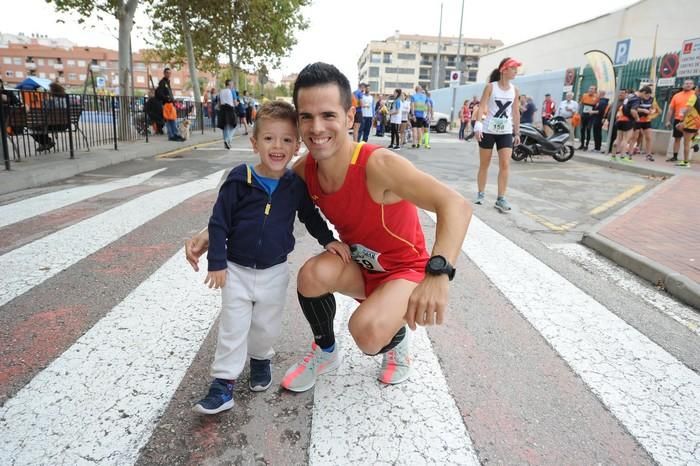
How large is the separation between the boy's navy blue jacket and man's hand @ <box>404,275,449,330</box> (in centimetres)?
73

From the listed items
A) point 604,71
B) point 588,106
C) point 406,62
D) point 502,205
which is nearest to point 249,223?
point 502,205

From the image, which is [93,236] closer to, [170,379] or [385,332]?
[170,379]

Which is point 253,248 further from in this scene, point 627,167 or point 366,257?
point 627,167

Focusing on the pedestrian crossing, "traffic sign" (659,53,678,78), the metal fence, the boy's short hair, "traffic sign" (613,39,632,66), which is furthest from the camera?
"traffic sign" (659,53,678,78)

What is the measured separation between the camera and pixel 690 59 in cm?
1291

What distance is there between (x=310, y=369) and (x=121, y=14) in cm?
1429

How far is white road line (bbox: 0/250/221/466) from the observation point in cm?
190

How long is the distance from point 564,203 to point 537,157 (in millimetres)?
7327

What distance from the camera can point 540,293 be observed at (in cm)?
374

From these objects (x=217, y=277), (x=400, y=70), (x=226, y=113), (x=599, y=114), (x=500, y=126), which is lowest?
(x=217, y=277)

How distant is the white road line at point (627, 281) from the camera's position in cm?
344

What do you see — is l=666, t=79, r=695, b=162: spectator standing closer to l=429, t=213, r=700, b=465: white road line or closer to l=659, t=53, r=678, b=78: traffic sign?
l=659, t=53, r=678, b=78: traffic sign

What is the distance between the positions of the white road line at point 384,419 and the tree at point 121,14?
14126 mm

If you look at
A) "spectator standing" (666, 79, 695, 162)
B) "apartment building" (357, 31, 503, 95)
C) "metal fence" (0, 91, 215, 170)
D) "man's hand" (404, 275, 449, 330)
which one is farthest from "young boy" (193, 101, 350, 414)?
"apartment building" (357, 31, 503, 95)
